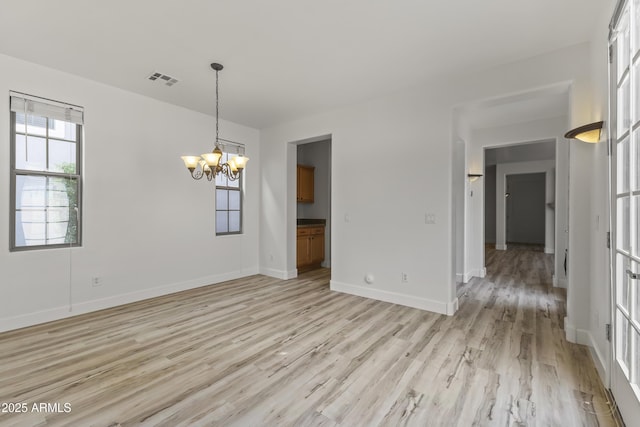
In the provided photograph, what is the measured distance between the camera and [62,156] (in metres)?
3.36

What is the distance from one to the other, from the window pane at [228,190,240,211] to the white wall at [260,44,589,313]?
163 cm

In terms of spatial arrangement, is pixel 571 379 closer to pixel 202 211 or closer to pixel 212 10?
pixel 212 10

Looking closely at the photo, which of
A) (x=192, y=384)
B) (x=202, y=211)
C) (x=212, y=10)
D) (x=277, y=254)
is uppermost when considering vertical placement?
(x=212, y=10)

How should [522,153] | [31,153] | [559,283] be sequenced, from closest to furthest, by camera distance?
[31,153] < [559,283] < [522,153]

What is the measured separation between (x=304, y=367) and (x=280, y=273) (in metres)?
3.03

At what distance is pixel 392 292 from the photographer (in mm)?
3863

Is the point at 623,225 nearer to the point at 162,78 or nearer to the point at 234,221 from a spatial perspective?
the point at 162,78

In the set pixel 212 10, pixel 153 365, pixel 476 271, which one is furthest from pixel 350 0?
pixel 476 271

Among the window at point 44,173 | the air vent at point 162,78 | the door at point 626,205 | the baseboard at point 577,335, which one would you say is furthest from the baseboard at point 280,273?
the door at point 626,205

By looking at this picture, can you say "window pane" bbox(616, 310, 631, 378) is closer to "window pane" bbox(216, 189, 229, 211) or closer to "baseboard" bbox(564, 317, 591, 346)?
"baseboard" bbox(564, 317, 591, 346)

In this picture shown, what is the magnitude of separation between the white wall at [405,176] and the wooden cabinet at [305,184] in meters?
1.48

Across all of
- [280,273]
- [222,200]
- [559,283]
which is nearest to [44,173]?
[222,200]

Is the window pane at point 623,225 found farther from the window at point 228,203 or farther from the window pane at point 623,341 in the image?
the window at point 228,203

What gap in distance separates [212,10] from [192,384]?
2.86 m
